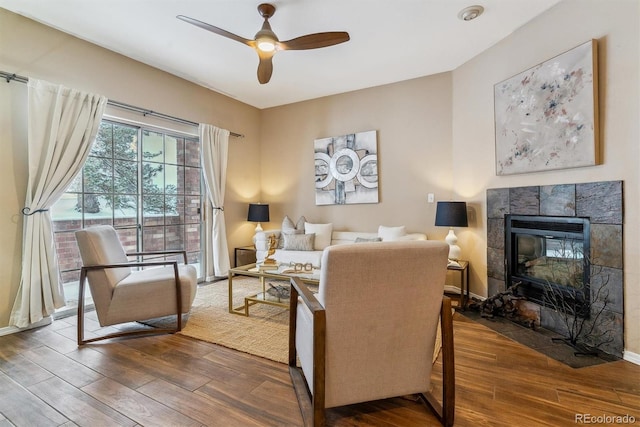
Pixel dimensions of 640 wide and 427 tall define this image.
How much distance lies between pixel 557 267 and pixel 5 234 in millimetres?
4988

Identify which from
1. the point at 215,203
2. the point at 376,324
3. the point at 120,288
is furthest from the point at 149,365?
the point at 215,203

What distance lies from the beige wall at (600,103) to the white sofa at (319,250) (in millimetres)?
875

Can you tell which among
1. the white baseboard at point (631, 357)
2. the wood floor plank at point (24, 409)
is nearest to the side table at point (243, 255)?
the wood floor plank at point (24, 409)

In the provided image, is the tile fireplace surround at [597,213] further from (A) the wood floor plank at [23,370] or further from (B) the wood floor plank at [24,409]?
(A) the wood floor plank at [23,370]

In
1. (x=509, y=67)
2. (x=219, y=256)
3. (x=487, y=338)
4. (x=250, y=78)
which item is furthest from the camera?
(x=219, y=256)

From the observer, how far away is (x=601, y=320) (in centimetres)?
223

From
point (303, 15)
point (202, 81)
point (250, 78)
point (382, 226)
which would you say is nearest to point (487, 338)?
point (382, 226)

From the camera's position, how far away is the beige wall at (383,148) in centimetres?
395

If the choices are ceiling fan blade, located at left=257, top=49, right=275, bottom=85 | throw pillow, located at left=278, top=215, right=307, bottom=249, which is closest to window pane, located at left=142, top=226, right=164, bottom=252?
throw pillow, located at left=278, top=215, right=307, bottom=249

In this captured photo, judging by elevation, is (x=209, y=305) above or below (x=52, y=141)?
Result: below

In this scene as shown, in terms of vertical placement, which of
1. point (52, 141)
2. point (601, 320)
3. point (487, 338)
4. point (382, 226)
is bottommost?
point (487, 338)

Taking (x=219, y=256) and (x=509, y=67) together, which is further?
(x=219, y=256)

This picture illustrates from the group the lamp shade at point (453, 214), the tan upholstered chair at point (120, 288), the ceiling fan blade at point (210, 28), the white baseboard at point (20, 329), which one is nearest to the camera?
the ceiling fan blade at point (210, 28)

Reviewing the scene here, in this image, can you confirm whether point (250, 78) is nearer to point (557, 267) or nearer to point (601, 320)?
point (557, 267)
